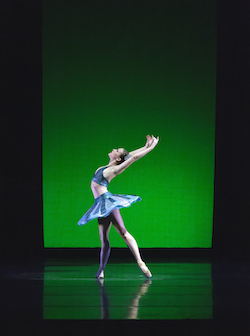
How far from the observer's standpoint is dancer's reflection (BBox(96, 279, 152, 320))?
10.8 ft

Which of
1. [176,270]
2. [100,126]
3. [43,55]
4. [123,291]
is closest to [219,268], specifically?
[176,270]

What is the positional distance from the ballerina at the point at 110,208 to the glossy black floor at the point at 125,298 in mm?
247

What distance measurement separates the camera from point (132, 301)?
3781 mm

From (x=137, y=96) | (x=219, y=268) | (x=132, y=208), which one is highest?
(x=137, y=96)

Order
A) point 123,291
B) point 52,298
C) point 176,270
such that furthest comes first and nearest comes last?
point 176,270 < point 123,291 < point 52,298

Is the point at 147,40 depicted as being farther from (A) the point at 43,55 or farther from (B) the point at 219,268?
(B) the point at 219,268

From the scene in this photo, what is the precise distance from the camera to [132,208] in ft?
22.1

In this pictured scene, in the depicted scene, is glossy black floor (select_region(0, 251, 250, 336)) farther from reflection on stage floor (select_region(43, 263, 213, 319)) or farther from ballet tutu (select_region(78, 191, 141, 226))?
ballet tutu (select_region(78, 191, 141, 226))

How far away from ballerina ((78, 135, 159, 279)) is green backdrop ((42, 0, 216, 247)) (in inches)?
61.3

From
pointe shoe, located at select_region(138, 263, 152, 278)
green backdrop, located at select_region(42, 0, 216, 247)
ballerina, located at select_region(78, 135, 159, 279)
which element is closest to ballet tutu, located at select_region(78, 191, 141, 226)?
ballerina, located at select_region(78, 135, 159, 279)

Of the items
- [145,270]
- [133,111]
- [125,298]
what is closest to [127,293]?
[125,298]

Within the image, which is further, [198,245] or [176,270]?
[198,245]

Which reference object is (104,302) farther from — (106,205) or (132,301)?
(106,205)

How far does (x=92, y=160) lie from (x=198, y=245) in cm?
190
